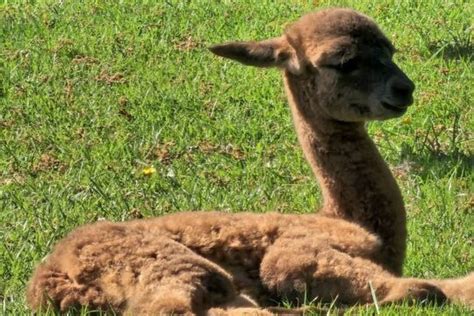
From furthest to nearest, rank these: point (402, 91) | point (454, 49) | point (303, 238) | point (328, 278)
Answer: point (454, 49), point (402, 91), point (303, 238), point (328, 278)

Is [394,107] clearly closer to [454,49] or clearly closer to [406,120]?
[406,120]

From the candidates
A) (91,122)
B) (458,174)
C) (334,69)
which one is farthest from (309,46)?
(91,122)

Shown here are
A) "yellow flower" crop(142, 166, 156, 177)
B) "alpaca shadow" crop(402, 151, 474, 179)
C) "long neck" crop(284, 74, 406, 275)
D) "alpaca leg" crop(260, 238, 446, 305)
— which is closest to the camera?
"alpaca leg" crop(260, 238, 446, 305)

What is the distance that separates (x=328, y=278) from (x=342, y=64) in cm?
154

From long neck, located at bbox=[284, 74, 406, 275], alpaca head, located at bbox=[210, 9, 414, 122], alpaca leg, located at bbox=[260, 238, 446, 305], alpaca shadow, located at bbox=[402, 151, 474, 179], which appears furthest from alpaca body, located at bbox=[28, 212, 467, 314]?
alpaca shadow, located at bbox=[402, 151, 474, 179]

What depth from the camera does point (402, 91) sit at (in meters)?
8.41

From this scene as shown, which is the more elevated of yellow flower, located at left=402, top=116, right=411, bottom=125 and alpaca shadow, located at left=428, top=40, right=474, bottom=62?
alpaca shadow, located at left=428, top=40, right=474, bottom=62

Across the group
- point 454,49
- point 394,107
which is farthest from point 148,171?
point 454,49

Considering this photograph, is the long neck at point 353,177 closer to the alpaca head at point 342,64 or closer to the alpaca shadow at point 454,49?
the alpaca head at point 342,64

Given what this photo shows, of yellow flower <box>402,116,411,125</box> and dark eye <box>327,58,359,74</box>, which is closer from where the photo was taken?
dark eye <box>327,58,359,74</box>

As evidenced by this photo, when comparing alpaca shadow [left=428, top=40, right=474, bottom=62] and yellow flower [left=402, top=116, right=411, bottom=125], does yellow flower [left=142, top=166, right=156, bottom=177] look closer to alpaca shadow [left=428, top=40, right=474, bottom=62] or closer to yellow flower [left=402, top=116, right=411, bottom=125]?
yellow flower [left=402, top=116, right=411, bottom=125]

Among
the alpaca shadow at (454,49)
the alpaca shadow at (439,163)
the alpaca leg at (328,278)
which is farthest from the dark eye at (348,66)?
the alpaca shadow at (454,49)

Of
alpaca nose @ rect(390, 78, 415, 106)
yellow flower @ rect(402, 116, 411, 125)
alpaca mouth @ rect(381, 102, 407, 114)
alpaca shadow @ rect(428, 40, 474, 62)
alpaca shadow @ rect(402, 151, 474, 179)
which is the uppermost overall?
alpaca nose @ rect(390, 78, 415, 106)

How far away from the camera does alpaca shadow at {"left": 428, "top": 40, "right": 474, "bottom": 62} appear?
12.4 metres
